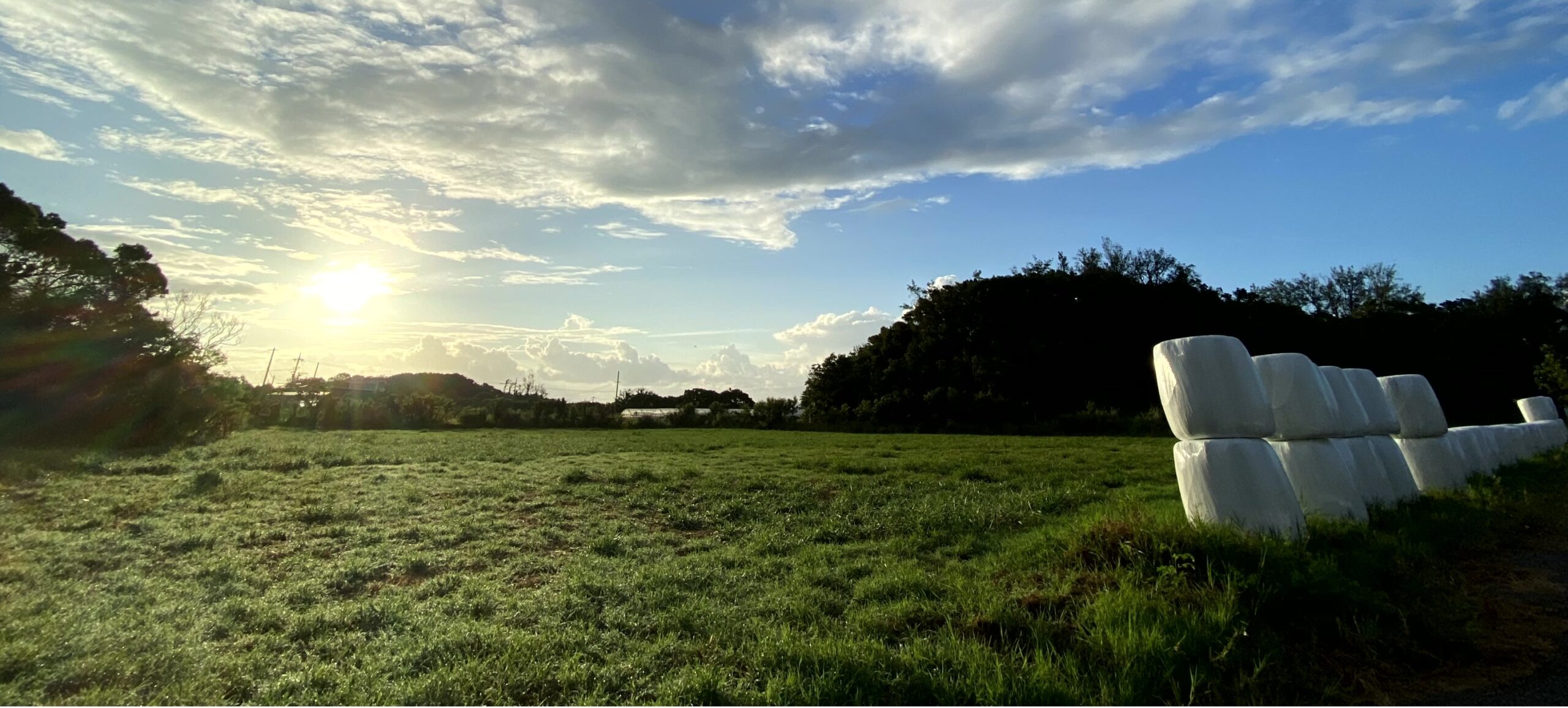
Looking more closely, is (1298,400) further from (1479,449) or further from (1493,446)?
(1493,446)

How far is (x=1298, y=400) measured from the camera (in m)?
6.46

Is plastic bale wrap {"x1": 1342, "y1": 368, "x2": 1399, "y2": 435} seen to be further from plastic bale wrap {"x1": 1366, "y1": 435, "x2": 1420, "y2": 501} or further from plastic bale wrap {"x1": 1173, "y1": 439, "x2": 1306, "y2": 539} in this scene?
plastic bale wrap {"x1": 1173, "y1": 439, "x2": 1306, "y2": 539}

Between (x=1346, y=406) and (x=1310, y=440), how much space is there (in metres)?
1.01

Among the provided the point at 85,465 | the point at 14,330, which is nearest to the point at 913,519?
the point at 14,330

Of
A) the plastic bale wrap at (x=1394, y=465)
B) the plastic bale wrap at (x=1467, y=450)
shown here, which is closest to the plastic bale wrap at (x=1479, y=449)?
the plastic bale wrap at (x=1467, y=450)

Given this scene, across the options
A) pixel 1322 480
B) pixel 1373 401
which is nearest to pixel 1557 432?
pixel 1373 401

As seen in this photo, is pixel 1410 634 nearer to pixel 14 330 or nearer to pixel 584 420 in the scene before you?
pixel 14 330

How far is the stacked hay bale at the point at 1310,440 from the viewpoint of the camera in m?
6.26

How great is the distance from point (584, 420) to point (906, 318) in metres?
18.3

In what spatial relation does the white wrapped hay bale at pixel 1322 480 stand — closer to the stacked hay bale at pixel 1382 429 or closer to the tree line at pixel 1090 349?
the stacked hay bale at pixel 1382 429

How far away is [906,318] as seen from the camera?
40.3 m

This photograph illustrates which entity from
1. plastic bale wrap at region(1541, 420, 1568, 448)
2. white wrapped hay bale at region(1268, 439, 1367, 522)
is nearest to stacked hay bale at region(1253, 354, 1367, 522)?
white wrapped hay bale at region(1268, 439, 1367, 522)

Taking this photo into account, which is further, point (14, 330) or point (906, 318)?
point (906, 318)

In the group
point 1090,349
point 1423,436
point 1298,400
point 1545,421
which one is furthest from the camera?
point 1090,349
